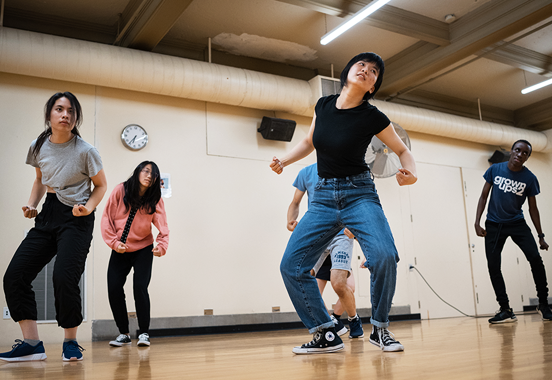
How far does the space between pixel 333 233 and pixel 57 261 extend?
1.48 meters

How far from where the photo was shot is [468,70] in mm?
7871

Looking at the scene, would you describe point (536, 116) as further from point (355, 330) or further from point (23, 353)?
point (23, 353)

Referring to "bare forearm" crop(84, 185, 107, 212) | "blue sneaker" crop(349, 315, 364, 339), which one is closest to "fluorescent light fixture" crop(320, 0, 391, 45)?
"blue sneaker" crop(349, 315, 364, 339)

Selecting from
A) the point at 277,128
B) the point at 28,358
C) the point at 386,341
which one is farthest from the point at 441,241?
the point at 28,358

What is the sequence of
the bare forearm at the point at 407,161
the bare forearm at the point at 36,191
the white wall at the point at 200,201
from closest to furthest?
the bare forearm at the point at 407,161 → the bare forearm at the point at 36,191 → the white wall at the point at 200,201

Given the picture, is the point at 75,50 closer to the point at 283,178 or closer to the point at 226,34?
the point at 226,34

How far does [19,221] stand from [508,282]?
771cm

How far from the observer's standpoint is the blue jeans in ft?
7.61

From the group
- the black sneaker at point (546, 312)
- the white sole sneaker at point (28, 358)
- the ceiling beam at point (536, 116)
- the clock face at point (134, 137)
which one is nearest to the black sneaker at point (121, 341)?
the white sole sneaker at point (28, 358)

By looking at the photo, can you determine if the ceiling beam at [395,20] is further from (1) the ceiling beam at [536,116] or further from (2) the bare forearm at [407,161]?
(1) the ceiling beam at [536,116]

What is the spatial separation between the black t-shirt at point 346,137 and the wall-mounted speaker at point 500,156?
24.0ft

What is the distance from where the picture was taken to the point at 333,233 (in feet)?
8.15

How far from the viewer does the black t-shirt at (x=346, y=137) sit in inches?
95.7

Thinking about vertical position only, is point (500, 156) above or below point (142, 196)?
above
